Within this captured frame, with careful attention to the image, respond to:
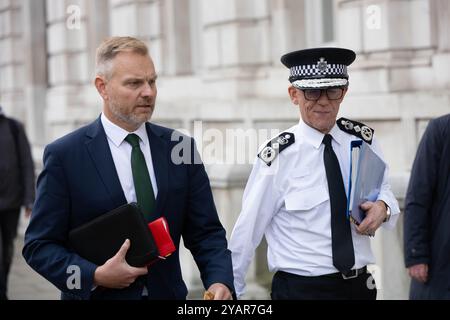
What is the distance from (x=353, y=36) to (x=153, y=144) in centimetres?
456

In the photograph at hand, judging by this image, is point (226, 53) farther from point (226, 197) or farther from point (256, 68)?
point (226, 197)

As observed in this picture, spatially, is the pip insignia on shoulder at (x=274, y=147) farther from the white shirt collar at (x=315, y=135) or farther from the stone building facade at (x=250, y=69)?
the stone building facade at (x=250, y=69)

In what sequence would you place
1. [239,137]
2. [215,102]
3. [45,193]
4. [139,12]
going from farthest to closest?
[139,12]
[215,102]
[239,137]
[45,193]

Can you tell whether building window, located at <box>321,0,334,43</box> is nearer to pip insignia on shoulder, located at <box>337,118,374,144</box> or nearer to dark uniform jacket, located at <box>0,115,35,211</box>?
dark uniform jacket, located at <box>0,115,35,211</box>

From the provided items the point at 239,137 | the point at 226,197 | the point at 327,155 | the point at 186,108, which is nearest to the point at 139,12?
the point at 186,108

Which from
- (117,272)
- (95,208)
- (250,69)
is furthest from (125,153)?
(250,69)

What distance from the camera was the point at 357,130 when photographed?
14.6 ft

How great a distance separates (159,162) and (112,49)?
508mm

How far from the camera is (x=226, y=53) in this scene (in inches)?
391

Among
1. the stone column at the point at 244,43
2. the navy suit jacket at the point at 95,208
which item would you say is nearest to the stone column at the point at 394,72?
the stone column at the point at 244,43

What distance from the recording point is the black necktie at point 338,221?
4.21m

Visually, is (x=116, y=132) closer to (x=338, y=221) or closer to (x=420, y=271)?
(x=338, y=221)

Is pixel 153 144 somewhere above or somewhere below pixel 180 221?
above

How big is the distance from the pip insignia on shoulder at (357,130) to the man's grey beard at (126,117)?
1.21 m
